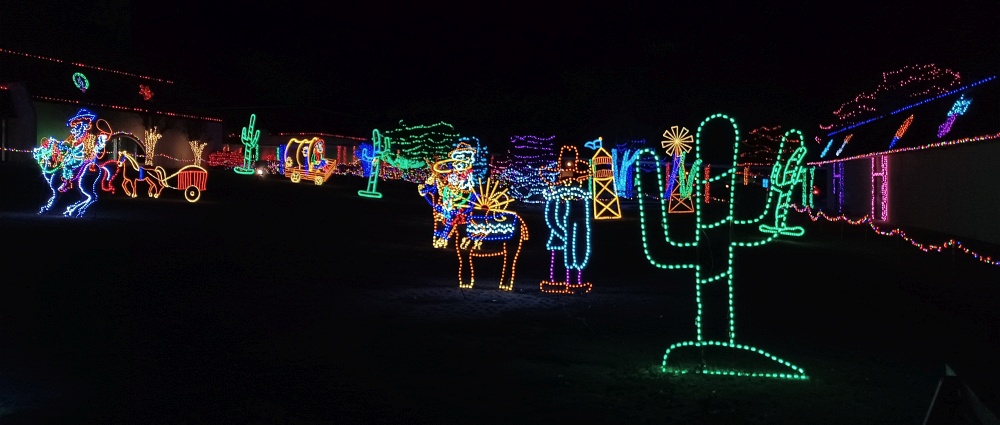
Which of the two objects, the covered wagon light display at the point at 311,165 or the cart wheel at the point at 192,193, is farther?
the covered wagon light display at the point at 311,165

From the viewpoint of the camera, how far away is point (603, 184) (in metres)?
36.4

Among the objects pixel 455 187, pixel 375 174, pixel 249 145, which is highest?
pixel 249 145

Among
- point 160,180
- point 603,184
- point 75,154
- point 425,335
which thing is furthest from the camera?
point 603,184

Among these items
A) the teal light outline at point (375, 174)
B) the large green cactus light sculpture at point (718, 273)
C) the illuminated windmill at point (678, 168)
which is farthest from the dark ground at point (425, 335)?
the illuminated windmill at point (678, 168)

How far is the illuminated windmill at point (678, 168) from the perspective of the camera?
35844 mm

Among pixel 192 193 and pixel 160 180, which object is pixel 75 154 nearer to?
pixel 192 193

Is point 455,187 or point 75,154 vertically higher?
point 75,154

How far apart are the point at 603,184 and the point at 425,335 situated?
94.1 feet

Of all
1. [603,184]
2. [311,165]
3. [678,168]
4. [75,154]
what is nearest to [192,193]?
[75,154]

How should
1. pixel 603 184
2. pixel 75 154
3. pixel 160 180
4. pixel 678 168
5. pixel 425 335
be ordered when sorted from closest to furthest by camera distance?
pixel 425 335
pixel 75 154
pixel 160 180
pixel 603 184
pixel 678 168

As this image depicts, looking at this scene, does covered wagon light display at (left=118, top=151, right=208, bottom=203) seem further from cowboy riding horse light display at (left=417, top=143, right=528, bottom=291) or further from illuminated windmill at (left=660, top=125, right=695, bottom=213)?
illuminated windmill at (left=660, top=125, right=695, bottom=213)

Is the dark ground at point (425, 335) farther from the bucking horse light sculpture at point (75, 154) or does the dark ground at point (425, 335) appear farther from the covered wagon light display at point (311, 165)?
the covered wagon light display at point (311, 165)

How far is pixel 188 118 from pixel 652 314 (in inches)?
1341

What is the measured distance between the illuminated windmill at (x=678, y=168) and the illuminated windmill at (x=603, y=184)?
8.46 feet
